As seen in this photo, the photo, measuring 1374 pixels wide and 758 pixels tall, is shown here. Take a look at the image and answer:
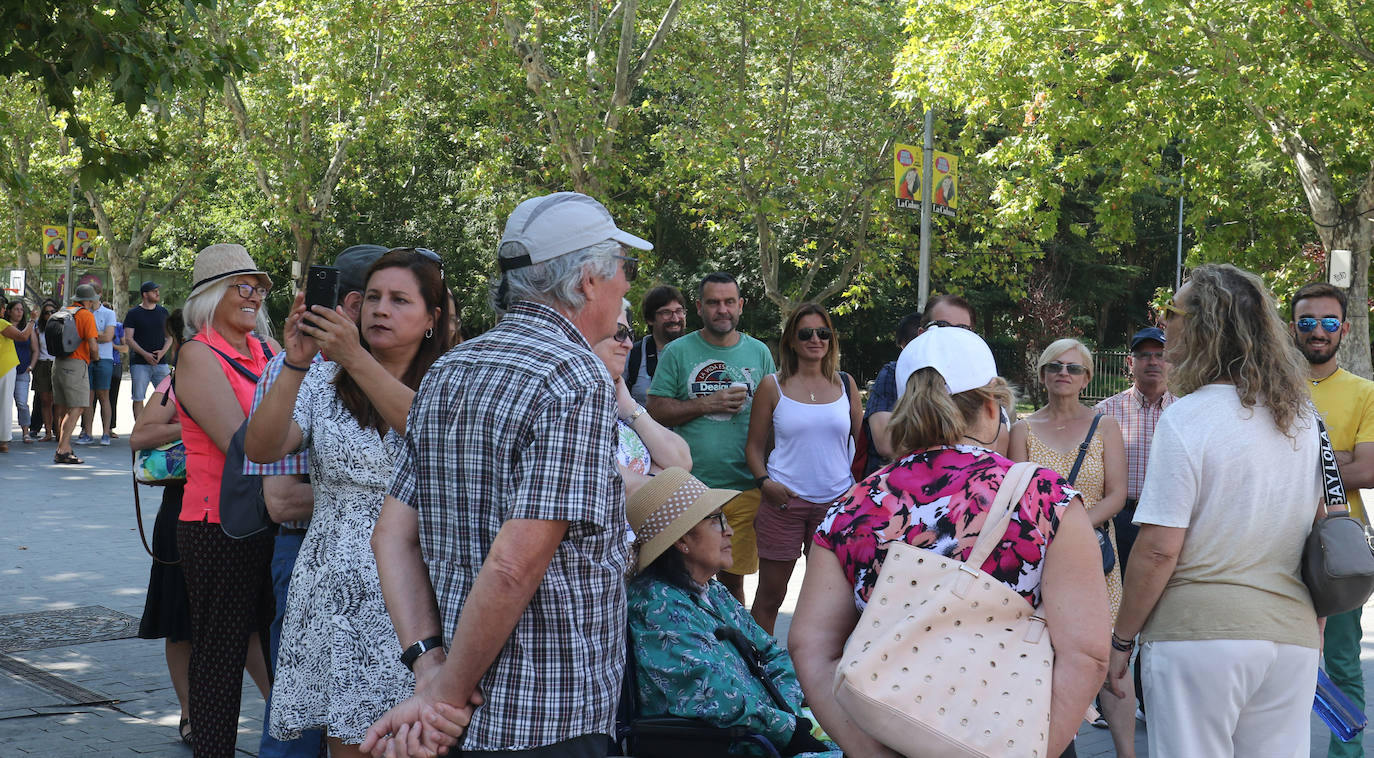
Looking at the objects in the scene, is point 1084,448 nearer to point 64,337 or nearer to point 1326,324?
point 1326,324

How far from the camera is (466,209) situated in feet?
127

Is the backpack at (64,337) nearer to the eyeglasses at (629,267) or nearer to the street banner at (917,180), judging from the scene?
the street banner at (917,180)

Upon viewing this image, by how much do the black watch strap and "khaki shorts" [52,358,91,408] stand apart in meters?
14.0

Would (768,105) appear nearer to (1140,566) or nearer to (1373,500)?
(1373,500)

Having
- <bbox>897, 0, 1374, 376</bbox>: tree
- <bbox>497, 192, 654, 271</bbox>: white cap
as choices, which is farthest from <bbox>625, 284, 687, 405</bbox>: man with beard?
<bbox>897, 0, 1374, 376</bbox>: tree

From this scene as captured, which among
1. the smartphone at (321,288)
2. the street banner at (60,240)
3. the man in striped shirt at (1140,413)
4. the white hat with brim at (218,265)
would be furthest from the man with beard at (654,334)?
the street banner at (60,240)

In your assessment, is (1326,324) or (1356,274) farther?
(1356,274)

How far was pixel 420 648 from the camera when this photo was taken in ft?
7.92

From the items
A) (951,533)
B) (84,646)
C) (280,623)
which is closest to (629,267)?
(951,533)

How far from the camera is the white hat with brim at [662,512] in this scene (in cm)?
336

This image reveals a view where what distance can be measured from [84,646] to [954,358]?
5.60 m

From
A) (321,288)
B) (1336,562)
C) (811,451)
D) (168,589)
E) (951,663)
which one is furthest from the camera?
(811,451)

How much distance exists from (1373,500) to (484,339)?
1366 centimetres

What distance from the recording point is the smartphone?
3.44m
